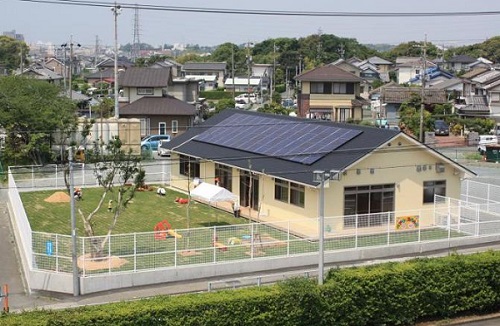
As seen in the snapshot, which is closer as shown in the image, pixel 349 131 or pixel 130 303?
pixel 130 303

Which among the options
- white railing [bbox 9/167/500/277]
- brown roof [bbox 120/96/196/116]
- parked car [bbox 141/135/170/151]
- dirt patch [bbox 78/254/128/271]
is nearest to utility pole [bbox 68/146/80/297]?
white railing [bbox 9/167/500/277]

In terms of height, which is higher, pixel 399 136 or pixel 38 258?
pixel 399 136

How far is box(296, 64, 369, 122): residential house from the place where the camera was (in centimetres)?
5294

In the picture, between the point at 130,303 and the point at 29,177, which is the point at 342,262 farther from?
the point at 29,177

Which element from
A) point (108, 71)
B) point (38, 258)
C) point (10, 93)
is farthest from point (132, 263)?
point (108, 71)

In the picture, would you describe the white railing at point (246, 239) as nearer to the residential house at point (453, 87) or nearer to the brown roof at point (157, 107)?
the brown roof at point (157, 107)

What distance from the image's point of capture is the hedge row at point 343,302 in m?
14.3

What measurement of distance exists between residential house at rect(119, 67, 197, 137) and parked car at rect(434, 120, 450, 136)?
18.2m

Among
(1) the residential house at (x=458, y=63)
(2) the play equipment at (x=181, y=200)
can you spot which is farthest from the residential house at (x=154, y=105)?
(1) the residential house at (x=458, y=63)

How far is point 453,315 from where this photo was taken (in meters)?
17.8

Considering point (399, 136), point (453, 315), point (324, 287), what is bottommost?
point (453, 315)

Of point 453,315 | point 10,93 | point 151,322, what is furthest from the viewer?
point 10,93

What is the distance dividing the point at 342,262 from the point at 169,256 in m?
5.33

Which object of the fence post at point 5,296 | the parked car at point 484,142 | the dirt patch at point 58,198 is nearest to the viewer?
the fence post at point 5,296
